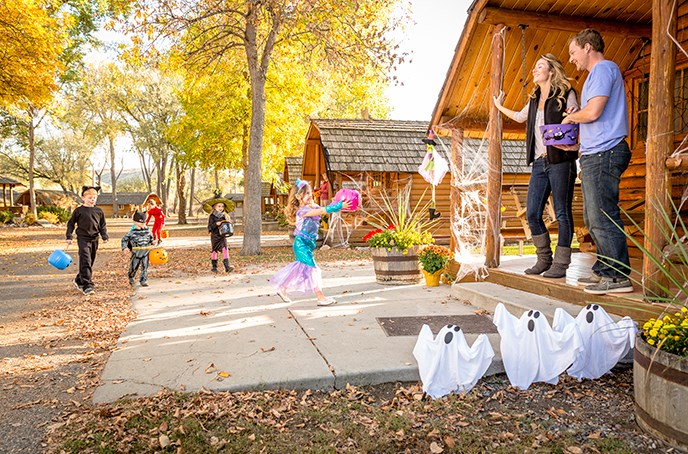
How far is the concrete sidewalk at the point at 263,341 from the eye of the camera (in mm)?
3910

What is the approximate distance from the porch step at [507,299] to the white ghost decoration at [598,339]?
0.38m

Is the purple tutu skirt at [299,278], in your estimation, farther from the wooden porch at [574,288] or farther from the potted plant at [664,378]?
the potted plant at [664,378]

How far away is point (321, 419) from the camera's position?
3309mm

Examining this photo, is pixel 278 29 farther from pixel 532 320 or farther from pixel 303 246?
pixel 532 320

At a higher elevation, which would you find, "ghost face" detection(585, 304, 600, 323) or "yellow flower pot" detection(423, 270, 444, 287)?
"ghost face" detection(585, 304, 600, 323)

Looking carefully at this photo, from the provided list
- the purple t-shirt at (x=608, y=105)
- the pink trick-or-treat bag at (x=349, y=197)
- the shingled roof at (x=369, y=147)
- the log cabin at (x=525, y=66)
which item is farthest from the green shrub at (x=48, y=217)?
the purple t-shirt at (x=608, y=105)

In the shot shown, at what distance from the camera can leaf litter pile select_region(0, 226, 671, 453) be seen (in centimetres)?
296

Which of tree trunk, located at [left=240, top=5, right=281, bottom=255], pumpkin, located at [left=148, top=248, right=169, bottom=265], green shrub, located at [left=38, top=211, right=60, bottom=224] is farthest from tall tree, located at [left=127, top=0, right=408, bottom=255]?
green shrub, located at [left=38, top=211, right=60, bottom=224]

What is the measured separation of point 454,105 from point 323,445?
6.82m

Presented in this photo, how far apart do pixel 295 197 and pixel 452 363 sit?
12.9ft

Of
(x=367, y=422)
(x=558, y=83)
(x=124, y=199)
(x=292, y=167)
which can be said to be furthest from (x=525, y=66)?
(x=124, y=199)

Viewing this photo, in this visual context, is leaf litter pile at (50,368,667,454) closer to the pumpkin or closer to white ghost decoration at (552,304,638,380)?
white ghost decoration at (552,304,638,380)

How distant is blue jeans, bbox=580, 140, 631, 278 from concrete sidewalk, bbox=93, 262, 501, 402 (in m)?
1.39

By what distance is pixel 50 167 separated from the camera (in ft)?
205
